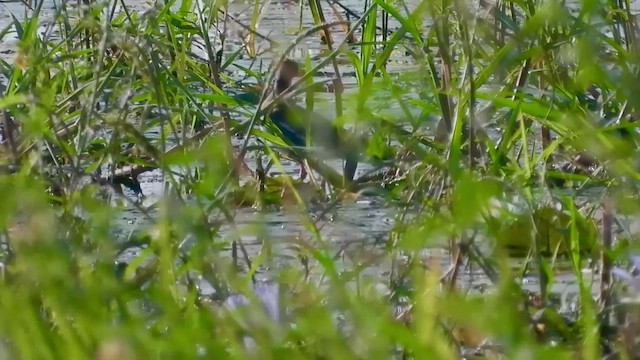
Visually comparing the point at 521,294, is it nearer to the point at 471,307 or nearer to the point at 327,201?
the point at 471,307

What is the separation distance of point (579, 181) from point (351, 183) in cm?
35

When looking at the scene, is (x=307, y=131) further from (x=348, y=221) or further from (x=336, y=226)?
(x=336, y=226)

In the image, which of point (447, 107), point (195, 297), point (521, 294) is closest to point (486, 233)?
point (521, 294)

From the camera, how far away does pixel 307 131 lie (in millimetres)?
2441

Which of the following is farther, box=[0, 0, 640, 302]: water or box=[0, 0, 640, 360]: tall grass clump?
box=[0, 0, 640, 302]: water

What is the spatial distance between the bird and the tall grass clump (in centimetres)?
3

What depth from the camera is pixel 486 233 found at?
1824 mm

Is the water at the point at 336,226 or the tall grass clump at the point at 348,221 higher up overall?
the tall grass clump at the point at 348,221

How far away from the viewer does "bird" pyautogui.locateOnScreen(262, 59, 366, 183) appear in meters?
1.96

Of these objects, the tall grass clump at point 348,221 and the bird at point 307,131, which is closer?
the tall grass clump at point 348,221

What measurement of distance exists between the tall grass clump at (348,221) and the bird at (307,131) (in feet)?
0.10

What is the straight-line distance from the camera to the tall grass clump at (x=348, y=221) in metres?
1.32

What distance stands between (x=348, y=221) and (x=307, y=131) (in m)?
0.19

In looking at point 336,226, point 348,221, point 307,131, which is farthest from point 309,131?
point 336,226
